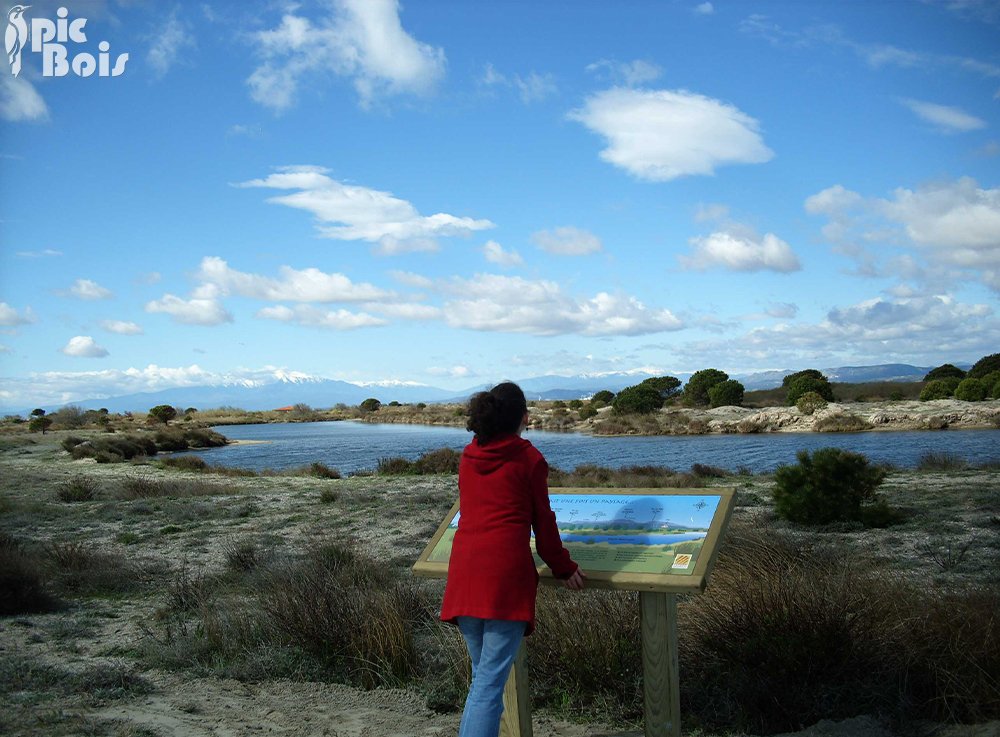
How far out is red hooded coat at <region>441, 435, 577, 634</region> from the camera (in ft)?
12.1

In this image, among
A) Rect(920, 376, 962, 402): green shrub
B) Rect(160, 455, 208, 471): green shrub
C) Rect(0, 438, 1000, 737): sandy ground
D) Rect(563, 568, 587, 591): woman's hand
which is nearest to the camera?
Rect(563, 568, 587, 591): woman's hand

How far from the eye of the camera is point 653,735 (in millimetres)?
4312

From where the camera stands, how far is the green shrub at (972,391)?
46.8 m

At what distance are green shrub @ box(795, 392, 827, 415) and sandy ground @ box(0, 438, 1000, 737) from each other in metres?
29.1

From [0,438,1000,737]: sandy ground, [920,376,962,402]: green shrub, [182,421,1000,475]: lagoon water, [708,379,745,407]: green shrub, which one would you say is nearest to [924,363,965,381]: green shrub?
[920,376,962,402]: green shrub

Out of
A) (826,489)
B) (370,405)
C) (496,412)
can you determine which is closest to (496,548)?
(496,412)

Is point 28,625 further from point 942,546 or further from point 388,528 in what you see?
point 942,546

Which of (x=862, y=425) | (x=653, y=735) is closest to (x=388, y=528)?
(x=653, y=735)

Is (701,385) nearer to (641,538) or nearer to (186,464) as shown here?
(186,464)

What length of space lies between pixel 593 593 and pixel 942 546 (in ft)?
16.8

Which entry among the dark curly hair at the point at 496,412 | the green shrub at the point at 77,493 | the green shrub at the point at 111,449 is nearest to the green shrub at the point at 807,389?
Result: the green shrub at the point at 111,449

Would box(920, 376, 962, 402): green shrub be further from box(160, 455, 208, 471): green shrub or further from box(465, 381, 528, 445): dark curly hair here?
box(465, 381, 528, 445): dark curly hair

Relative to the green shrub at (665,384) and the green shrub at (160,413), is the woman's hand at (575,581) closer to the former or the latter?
the green shrub at (665,384)

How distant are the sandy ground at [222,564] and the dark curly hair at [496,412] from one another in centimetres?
232
